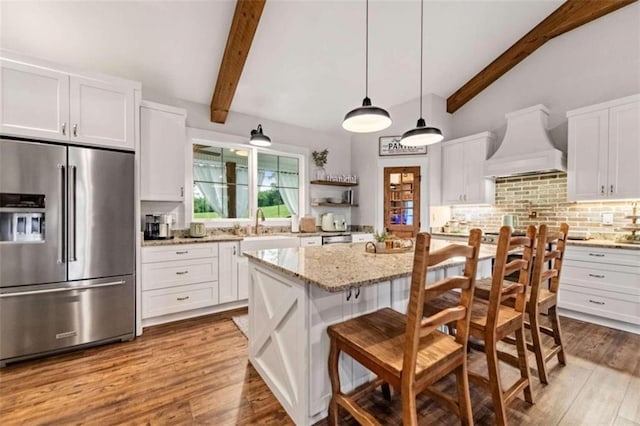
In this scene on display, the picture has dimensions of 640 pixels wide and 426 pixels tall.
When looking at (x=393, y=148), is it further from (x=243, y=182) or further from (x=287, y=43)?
(x=243, y=182)

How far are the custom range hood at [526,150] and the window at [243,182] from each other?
3.13 m

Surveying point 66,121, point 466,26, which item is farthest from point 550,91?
point 66,121

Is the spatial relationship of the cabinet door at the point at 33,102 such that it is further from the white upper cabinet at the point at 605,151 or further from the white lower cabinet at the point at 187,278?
the white upper cabinet at the point at 605,151

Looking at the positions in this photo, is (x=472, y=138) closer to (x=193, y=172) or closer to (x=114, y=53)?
(x=193, y=172)

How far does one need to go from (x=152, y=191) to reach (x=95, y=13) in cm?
172

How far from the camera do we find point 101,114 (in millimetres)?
2559

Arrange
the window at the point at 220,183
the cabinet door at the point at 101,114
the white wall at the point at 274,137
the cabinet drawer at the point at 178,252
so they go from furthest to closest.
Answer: the window at the point at 220,183 → the white wall at the point at 274,137 → the cabinet drawer at the point at 178,252 → the cabinet door at the point at 101,114

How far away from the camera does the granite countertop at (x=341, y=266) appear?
4.32 feet

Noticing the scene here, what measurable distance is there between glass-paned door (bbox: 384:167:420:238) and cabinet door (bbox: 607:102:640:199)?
227 centimetres

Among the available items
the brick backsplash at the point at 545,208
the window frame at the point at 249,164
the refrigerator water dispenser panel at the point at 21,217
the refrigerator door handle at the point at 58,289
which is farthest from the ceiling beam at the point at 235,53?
the brick backsplash at the point at 545,208

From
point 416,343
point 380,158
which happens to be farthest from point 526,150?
point 416,343

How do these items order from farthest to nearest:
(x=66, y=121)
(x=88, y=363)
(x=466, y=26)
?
(x=466, y=26) < (x=66, y=121) < (x=88, y=363)

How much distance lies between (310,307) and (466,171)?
3.95 meters

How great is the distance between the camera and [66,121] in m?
2.40
